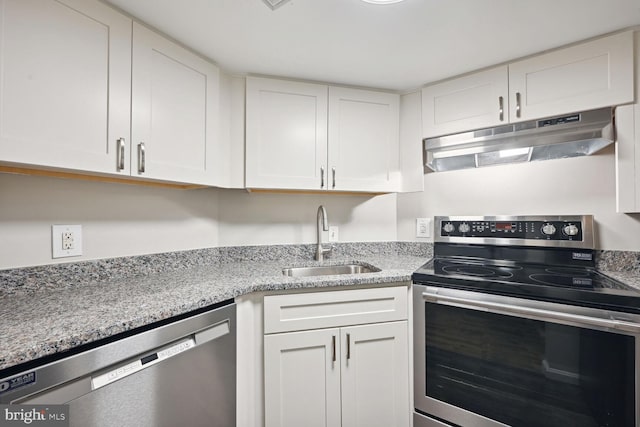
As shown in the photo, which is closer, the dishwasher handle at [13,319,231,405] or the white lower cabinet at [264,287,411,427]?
Result: the dishwasher handle at [13,319,231,405]

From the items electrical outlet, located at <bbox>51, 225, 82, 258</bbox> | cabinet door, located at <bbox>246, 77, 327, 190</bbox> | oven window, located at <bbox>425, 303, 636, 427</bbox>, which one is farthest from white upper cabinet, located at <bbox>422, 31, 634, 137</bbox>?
electrical outlet, located at <bbox>51, 225, 82, 258</bbox>

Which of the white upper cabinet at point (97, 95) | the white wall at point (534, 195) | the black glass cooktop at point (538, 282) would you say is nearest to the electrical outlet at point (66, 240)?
the white upper cabinet at point (97, 95)

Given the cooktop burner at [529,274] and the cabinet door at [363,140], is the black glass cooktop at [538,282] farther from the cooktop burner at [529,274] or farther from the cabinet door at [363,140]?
the cabinet door at [363,140]

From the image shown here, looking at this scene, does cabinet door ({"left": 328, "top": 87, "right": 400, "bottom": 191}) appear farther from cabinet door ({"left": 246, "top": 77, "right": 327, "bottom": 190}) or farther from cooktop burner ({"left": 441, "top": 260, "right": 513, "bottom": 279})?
cooktop burner ({"left": 441, "top": 260, "right": 513, "bottom": 279})

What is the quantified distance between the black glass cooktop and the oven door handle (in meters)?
0.05

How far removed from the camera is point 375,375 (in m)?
1.42

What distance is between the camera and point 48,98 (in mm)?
946

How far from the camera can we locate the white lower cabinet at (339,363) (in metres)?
1.32

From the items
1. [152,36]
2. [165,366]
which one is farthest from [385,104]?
[165,366]

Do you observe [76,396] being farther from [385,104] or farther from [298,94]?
[385,104]

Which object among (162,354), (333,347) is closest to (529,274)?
(333,347)

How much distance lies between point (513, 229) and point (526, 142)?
495mm

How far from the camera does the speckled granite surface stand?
761 millimetres

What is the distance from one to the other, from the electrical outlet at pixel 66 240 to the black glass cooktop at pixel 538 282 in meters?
1.52
